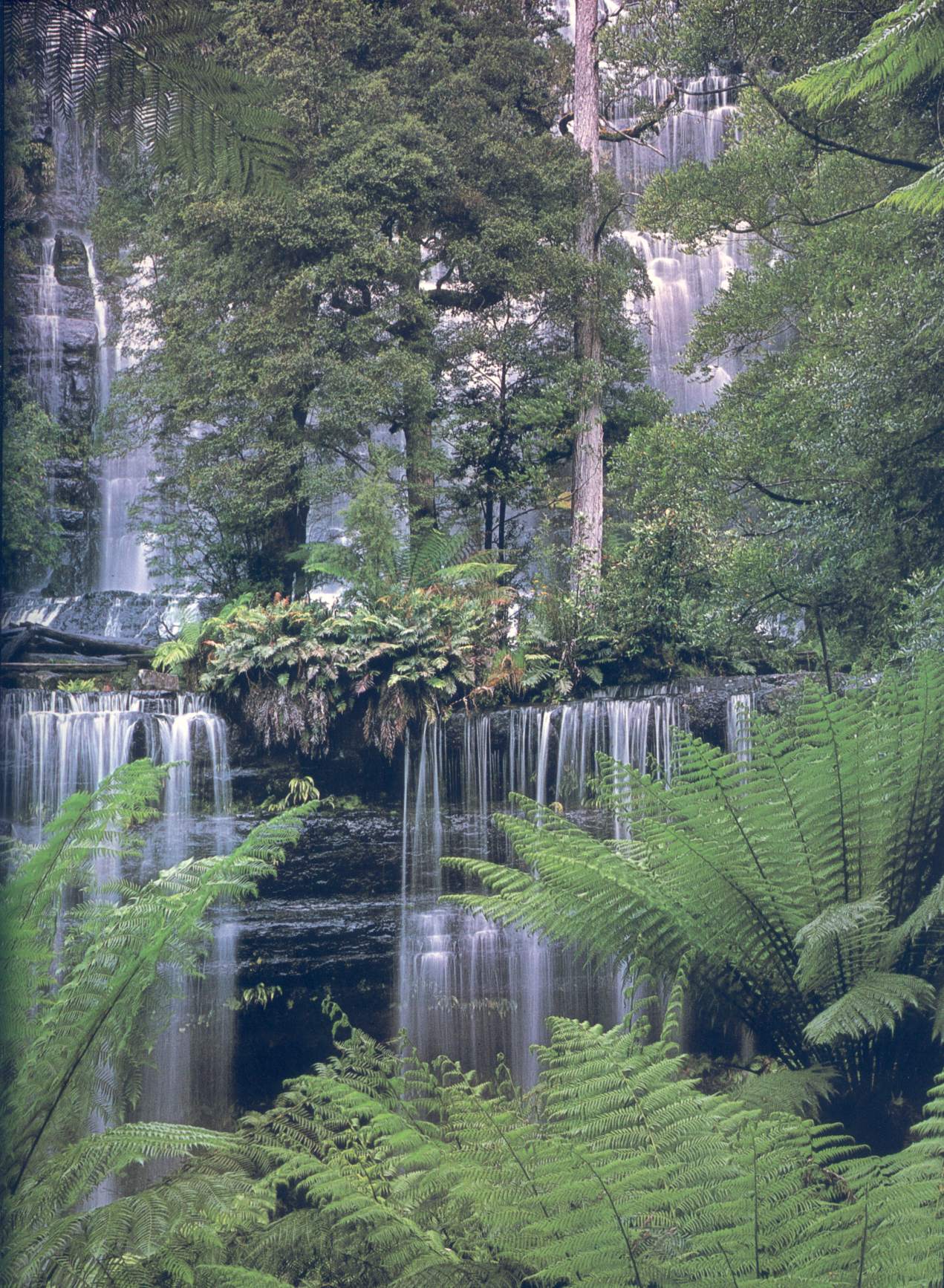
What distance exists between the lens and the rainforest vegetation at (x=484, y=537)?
160 cm

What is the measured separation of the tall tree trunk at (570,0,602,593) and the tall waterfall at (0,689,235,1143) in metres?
1.14

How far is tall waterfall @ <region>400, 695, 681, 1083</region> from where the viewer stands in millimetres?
2490

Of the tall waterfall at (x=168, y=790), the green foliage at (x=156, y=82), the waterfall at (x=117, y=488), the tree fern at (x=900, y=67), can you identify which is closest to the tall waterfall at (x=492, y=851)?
the tall waterfall at (x=168, y=790)

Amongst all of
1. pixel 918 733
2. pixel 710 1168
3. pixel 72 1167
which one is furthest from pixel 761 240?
pixel 72 1167

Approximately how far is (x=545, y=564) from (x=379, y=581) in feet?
1.54

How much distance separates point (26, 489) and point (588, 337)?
1.64 metres

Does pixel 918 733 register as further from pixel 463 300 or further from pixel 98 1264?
pixel 463 300

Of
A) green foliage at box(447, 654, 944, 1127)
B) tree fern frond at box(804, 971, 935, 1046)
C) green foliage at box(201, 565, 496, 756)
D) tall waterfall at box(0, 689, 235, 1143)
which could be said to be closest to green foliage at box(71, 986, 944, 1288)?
tree fern frond at box(804, 971, 935, 1046)

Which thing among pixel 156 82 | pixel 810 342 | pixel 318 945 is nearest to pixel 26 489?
pixel 156 82

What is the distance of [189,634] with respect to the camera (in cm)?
275

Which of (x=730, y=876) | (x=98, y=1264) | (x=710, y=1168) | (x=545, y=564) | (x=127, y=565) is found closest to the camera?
(x=710, y=1168)

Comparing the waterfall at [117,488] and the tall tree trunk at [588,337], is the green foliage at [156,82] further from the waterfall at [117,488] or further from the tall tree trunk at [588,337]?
the tall tree trunk at [588,337]

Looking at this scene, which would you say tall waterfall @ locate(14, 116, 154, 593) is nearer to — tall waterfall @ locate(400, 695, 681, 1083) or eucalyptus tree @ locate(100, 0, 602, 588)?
eucalyptus tree @ locate(100, 0, 602, 588)

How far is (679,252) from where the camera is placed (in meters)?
2.97
